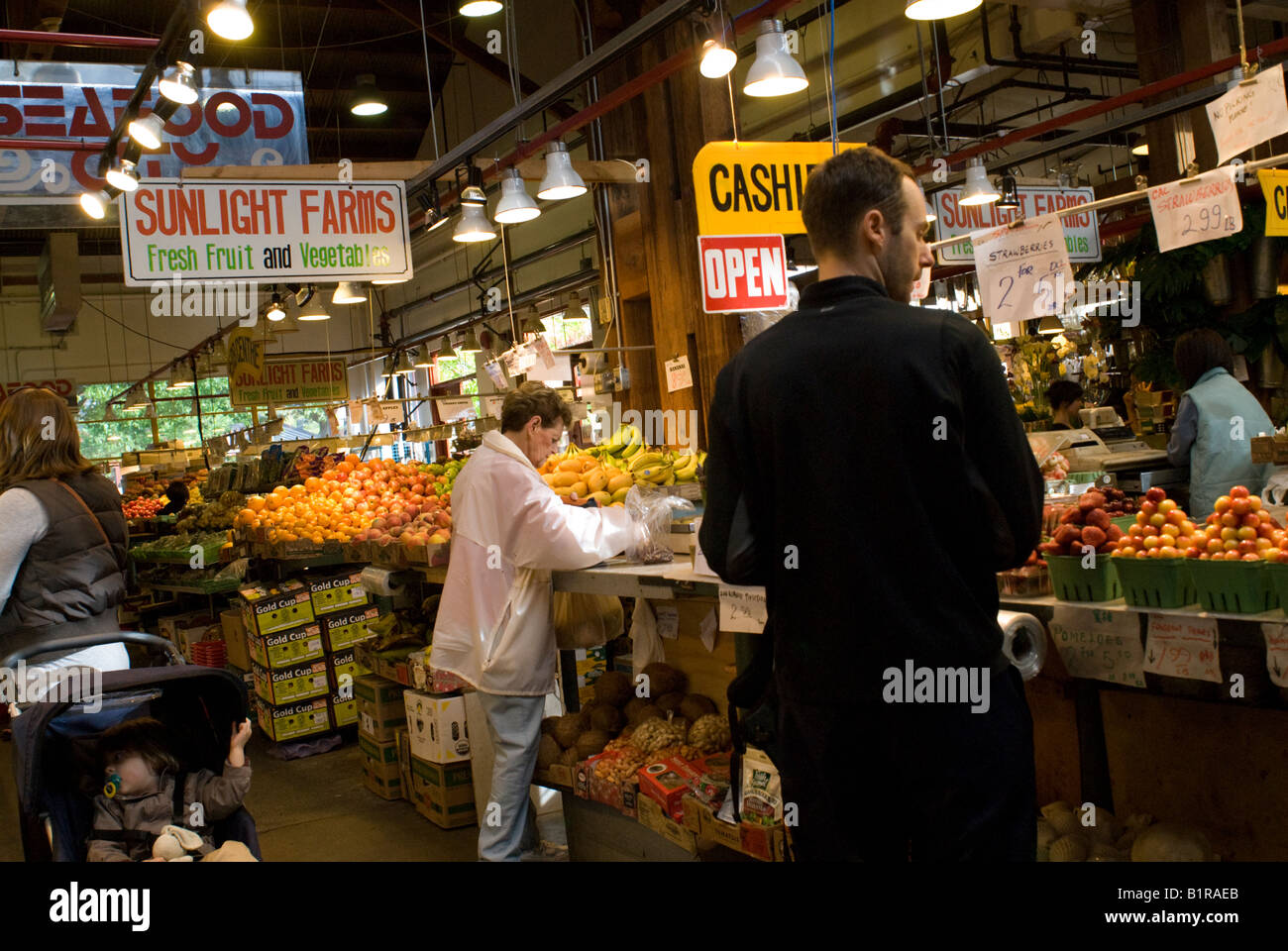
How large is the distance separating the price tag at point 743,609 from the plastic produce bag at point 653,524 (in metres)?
0.82

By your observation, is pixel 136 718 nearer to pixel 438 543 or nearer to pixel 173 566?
pixel 438 543

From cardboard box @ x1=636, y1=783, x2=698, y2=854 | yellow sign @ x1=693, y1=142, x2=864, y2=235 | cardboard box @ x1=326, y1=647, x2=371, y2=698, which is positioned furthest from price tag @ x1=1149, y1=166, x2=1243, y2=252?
Result: cardboard box @ x1=326, y1=647, x2=371, y2=698

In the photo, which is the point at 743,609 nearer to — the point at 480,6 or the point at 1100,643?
the point at 1100,643

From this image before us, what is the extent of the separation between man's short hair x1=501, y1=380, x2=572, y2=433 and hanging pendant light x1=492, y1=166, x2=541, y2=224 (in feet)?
7.08

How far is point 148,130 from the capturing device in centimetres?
555

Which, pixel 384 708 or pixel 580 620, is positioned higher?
pixel 580 620

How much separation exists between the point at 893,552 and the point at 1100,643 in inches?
42.3

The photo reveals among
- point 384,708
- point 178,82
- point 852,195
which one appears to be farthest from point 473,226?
point 852,195

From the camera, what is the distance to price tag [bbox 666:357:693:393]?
25.9ft

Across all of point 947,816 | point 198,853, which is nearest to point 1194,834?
point 947,816

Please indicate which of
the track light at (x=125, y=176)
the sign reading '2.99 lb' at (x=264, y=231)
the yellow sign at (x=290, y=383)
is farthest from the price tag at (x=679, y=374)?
the yellow sign at (x=290, y=383)
